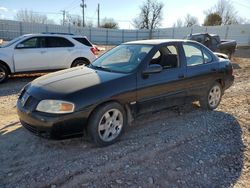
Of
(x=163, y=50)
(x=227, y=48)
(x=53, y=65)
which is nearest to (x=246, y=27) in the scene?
(x=227, y=48)

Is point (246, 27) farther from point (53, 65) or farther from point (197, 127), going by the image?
point (197, 127)

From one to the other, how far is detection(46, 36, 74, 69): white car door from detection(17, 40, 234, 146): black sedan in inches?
184

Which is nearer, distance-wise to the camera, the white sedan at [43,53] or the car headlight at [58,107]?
the car headlight at [58,107]

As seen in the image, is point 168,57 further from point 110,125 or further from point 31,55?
point 31,55

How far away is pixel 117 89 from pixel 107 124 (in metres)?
0.56

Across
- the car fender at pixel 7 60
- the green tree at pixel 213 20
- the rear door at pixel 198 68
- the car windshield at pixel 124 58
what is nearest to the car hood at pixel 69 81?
the car windshield at pixel 124 58

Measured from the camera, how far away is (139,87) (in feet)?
14.7

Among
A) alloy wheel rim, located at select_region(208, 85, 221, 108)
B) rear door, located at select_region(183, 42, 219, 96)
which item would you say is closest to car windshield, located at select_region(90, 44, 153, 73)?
rear door, located at select_region(183, 42, 219, 96)

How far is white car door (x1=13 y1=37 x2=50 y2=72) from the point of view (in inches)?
351

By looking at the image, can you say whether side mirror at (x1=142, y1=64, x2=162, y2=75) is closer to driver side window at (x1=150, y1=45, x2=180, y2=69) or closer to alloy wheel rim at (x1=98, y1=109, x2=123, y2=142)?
driver side window at (x1=150, y1=45, x2=180, y2=69)

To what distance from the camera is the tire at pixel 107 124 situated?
13.0 feet

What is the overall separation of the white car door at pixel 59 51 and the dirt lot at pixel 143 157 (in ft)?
15.1

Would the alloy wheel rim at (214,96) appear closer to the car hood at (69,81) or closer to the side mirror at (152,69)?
the side mirror at (152,69)

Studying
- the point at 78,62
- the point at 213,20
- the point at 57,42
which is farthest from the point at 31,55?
the point at 213,20
